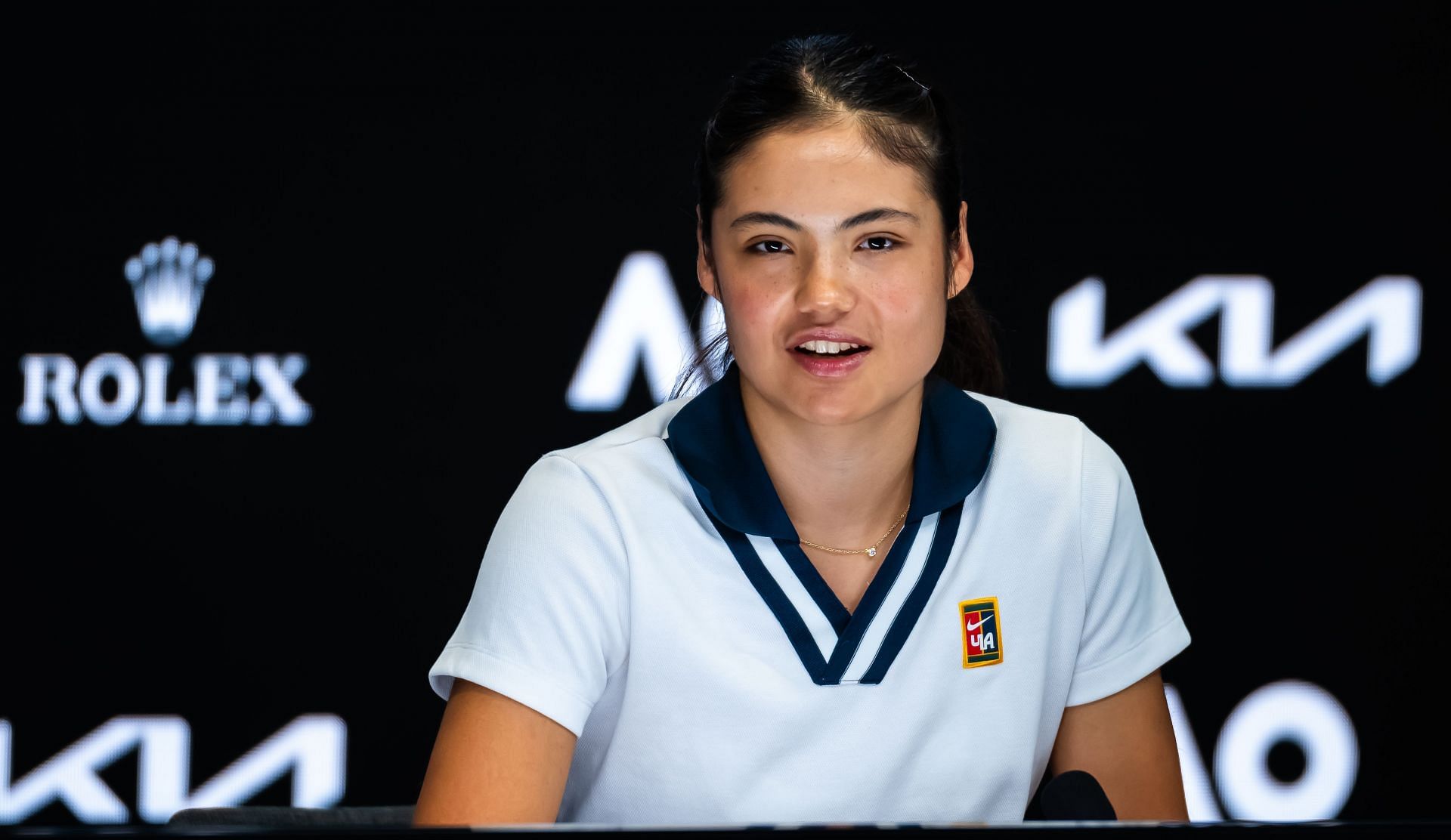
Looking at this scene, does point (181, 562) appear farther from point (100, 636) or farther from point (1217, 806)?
point (1217, 806)

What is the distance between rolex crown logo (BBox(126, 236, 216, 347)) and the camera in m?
2.28

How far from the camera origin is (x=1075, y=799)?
0.62 metres

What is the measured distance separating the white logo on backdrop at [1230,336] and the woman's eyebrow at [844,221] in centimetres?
122

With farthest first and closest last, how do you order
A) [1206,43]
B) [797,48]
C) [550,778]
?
[1206,43]
[797,48]
[550,778]

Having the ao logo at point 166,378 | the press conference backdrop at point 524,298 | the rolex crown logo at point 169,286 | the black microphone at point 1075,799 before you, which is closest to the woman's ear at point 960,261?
the black microphone at point 1075,799

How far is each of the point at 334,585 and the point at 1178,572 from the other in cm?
141

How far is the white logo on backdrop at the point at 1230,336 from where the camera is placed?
7.50ft

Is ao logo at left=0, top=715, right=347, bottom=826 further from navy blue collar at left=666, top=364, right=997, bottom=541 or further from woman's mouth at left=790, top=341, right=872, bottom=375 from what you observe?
woman's mouth at left=790, top=341, right=872, bottom=375

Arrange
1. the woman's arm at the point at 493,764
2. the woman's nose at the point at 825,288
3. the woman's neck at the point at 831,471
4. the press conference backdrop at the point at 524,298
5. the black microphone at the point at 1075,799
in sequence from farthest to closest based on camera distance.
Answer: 1. the press conference backdrop at the point at 524,298
2. the woman's neck at the point at 831,471
3. the woman's nose at the point at 825,288
4. the woman's arm at the point at 493,764
5. the black microphone at the point at 1075,799

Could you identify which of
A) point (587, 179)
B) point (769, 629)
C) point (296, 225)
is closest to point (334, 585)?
point (296, 225)

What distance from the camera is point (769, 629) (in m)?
1.14

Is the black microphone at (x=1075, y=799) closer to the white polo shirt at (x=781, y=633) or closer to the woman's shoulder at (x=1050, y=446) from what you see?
the white polo shirt at (x=781, y=633)

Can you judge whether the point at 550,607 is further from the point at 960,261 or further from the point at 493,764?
the point at 960,261

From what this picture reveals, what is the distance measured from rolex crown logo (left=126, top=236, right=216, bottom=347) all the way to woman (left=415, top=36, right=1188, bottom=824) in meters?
1.29
